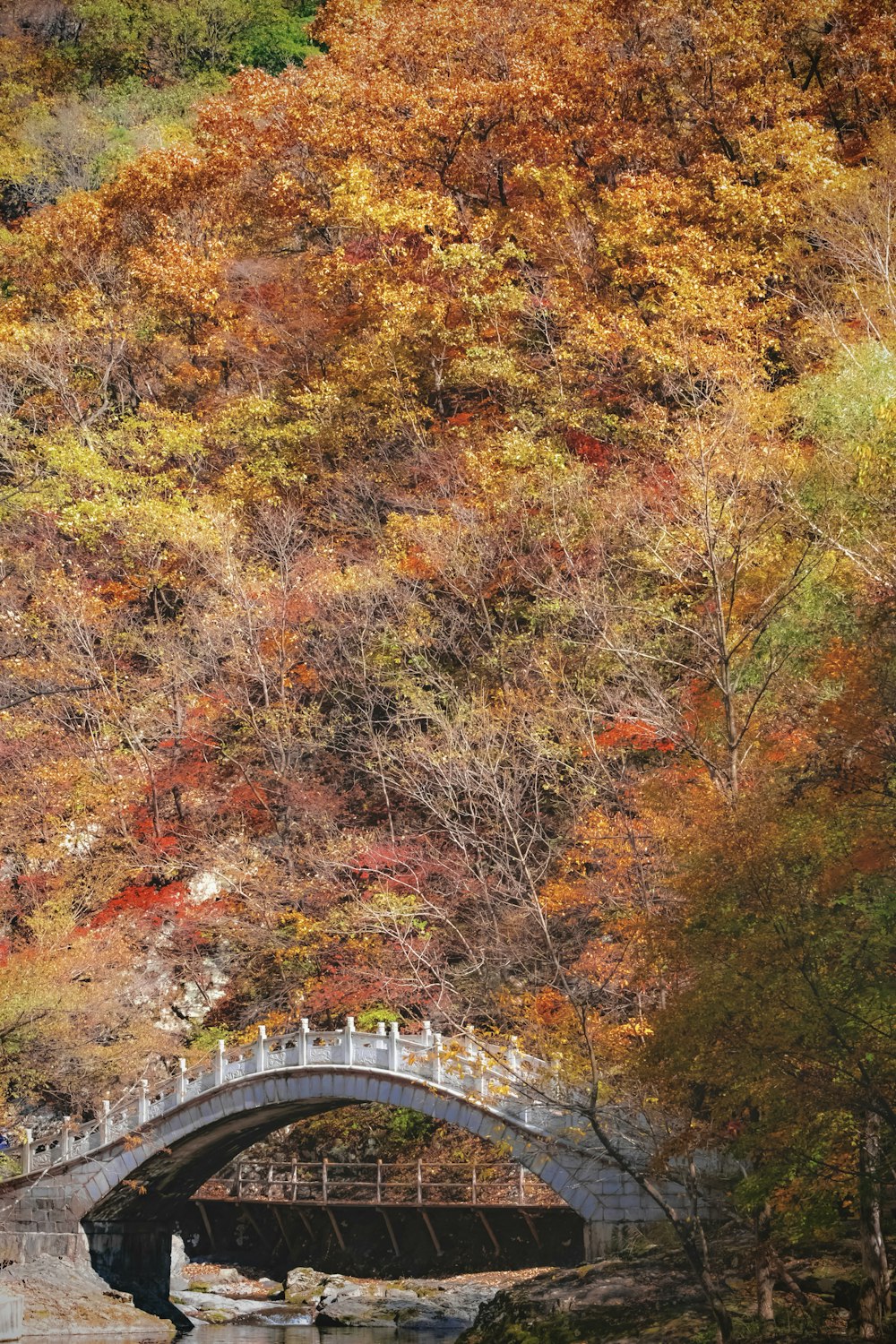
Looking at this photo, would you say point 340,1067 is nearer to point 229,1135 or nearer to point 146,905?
point 229,1135

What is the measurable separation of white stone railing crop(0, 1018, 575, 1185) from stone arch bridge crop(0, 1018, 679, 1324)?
3 cm

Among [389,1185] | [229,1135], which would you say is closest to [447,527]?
[229,1135]

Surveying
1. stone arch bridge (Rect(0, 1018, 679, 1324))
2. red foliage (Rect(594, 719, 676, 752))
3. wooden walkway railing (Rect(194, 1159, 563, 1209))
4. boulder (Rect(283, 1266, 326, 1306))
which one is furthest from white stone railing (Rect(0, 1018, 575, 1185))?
red foliage (Rect(594, 719, 676, 752))

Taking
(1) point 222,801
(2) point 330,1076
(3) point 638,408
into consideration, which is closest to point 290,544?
(1) point 222,801

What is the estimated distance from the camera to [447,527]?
29.5 m

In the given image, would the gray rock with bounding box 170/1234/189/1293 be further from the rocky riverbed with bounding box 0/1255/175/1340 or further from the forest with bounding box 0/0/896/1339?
the forest with bounding box 0/0/896/1339

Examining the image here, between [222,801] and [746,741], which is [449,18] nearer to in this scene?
[222,801]

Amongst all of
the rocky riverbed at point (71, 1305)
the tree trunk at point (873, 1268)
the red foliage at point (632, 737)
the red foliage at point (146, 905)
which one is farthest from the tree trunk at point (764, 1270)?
the red foliage at point (146, 905)

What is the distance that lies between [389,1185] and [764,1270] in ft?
45.7

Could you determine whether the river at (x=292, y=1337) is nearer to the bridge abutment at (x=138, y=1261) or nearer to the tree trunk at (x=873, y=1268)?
the bridge abutment at (x=138, y=1261)

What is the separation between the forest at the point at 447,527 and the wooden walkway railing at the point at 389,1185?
11.7ft

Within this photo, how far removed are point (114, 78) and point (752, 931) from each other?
5776cm

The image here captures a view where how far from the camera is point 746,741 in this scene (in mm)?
18625

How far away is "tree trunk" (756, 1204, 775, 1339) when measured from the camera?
15.3 metres
